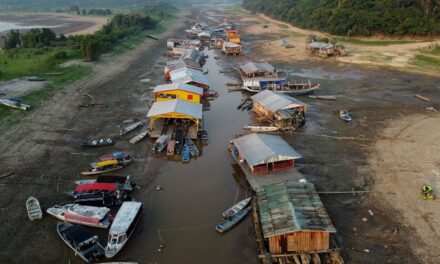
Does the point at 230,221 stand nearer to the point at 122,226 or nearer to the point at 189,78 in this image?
the point at 122,226

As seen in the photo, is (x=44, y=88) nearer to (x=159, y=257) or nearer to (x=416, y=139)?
(x=159, y=257)

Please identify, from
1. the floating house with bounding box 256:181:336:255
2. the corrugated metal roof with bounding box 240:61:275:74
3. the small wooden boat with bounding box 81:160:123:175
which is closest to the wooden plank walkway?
the floating house with bounding box 256:181:336:255

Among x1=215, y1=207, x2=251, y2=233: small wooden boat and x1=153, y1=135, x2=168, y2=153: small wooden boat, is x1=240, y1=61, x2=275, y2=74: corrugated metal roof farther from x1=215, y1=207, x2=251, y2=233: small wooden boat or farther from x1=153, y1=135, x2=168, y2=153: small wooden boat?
x1=215, y1=207, x2=251, y2=233: small wooden boat

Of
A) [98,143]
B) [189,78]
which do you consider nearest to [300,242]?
[98,143]

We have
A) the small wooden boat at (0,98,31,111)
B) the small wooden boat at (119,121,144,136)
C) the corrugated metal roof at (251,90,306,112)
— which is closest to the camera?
the small wooden boat at (119,121,144,136)

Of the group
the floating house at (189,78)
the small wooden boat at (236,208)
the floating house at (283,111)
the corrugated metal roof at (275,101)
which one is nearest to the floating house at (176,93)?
the floating house at (189,78)

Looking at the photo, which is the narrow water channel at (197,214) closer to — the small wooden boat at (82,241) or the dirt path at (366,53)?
the small wooden boat at (82,241)
